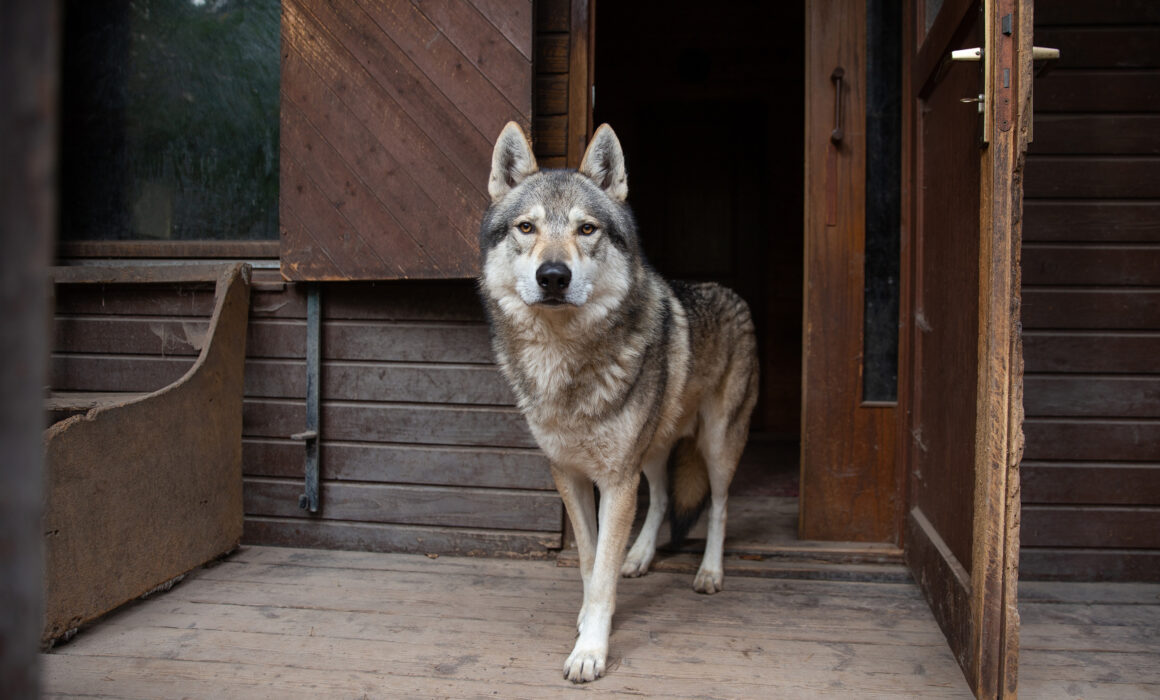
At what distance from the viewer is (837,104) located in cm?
308

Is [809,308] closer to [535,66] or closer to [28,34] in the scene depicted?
[535,66]

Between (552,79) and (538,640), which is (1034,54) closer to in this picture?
(552,79)

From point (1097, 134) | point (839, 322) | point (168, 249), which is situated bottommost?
point (839, 322)

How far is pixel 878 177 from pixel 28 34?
3186mm

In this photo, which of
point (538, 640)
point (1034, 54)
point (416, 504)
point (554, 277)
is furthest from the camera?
point (416, 504)

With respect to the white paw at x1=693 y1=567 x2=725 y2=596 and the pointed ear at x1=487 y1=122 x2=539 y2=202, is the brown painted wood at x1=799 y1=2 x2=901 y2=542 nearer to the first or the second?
the white paw at x1=693 y1=567 x2=725 y2=596

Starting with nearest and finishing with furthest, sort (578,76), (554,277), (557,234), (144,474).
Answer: (554,277) → (557,234) → (144,474) → (578,76)

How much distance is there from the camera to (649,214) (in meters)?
6.38

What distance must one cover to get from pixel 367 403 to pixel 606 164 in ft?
5.70

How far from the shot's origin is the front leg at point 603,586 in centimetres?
213

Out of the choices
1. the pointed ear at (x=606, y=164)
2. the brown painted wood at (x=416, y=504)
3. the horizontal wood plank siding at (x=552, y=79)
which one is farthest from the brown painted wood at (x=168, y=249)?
the pointed ear at (x=606, y=164)

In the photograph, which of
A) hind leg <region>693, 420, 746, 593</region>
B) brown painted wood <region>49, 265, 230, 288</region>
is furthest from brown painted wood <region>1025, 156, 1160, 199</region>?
brown painted wood <region>49, 265, 230, 288</region>

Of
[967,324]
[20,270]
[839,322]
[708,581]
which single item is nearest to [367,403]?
[708,581]

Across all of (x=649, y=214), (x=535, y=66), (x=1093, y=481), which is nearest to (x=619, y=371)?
(x=535, y=66)
